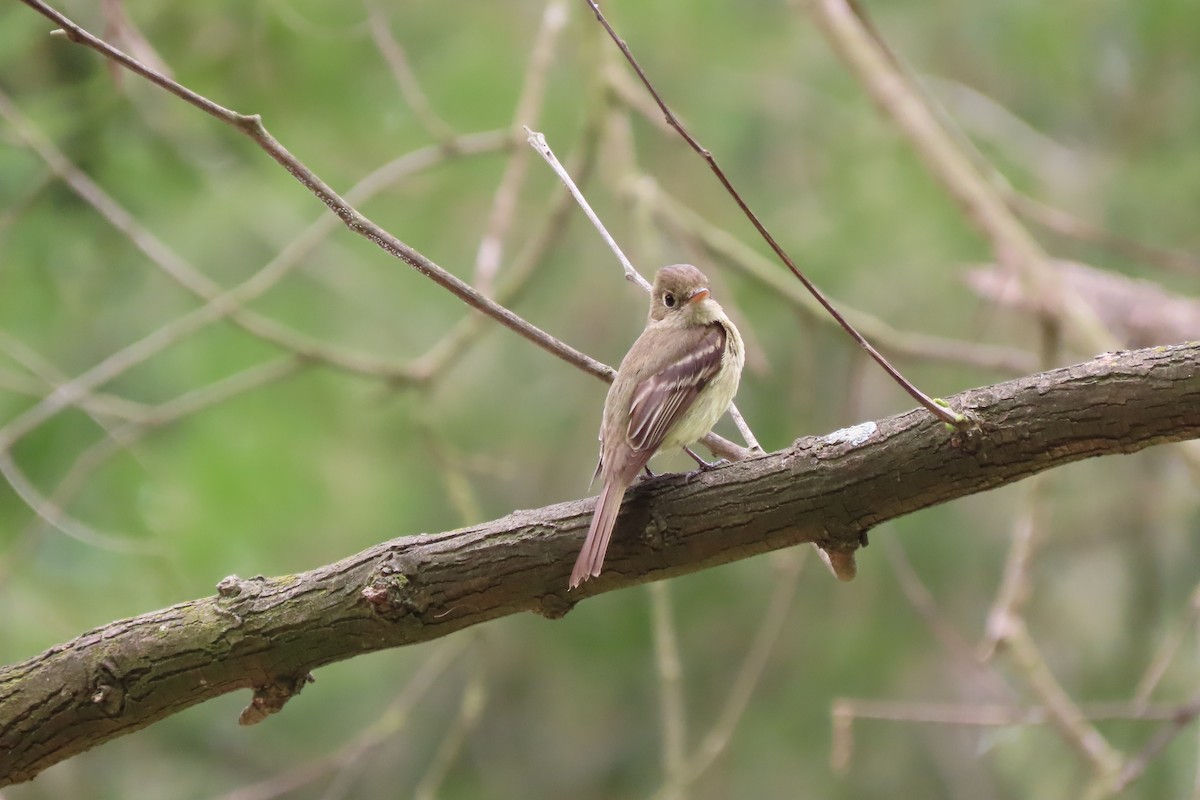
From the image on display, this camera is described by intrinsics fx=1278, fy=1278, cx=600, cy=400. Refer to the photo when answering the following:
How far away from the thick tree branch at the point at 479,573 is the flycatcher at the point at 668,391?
0.19 metres

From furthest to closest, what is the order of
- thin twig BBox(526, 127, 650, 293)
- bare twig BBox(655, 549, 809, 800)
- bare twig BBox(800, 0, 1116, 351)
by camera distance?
bare twig BBox(800, 0, 1116, 351) < bare twig BBox(655, 549, 809, 800) < thin twig BBox(526, 127, 650, 293)

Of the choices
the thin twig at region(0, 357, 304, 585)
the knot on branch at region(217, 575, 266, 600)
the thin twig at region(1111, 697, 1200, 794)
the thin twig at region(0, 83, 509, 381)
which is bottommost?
the thin twig at region(1111, 697, 1200, 794)

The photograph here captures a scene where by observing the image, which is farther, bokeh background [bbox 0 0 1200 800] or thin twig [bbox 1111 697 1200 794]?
bokeh background [bbox 0 0 1200 800]

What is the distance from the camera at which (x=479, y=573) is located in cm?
344

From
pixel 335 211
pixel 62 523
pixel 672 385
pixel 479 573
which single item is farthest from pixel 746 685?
→ pixel 335 211

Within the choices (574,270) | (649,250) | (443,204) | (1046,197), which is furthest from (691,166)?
(649,250)

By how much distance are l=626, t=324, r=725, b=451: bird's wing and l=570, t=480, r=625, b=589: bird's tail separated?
44 cm

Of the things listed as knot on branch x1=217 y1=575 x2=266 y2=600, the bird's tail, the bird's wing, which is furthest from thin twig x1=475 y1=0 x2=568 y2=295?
the bird's tail

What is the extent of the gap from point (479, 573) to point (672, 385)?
40.5 inches

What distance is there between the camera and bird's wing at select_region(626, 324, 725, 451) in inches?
156

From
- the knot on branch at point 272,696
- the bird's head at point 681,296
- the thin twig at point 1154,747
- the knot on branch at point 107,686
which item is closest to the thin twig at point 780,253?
the bird's head at point 681,296

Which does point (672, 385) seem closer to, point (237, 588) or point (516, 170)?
point (237, 588)

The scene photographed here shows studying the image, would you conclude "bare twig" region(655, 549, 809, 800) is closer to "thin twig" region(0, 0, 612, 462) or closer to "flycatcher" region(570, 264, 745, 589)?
"flycatcher" region(570, 264, 745, 589)

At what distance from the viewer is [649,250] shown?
238 inches
